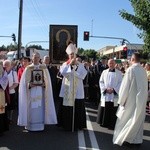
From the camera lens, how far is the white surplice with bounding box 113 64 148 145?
8.32 meters

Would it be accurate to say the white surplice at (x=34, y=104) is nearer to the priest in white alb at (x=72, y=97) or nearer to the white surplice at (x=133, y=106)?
the priest in white alb at (x=72, y=97)

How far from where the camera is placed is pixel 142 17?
21.2 m

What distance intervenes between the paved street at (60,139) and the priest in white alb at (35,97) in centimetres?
29

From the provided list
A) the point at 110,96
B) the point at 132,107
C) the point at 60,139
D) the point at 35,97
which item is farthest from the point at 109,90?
the point at 132,107

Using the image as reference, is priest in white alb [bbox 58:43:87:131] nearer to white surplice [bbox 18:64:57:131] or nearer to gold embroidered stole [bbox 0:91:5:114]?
white surplice [bbox 18:64:57:131]

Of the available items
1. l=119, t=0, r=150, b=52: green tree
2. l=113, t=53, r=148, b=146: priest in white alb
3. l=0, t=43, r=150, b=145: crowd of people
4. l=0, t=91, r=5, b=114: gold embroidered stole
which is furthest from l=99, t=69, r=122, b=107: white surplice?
l=119, t=0, r=150, b=52: green tree

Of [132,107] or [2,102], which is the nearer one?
[132,107]

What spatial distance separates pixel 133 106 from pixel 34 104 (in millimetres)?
3157

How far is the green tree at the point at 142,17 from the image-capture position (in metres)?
21.1

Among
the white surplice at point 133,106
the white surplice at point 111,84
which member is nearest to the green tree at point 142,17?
the white surplice at point 111,84

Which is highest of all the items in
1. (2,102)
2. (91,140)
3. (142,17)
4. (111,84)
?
(142,17)

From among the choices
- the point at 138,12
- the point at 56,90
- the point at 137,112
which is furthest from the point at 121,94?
the point at 138,12

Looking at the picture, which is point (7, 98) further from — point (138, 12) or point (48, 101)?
point (138, 12)

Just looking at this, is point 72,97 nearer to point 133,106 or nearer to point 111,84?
point 111,84
